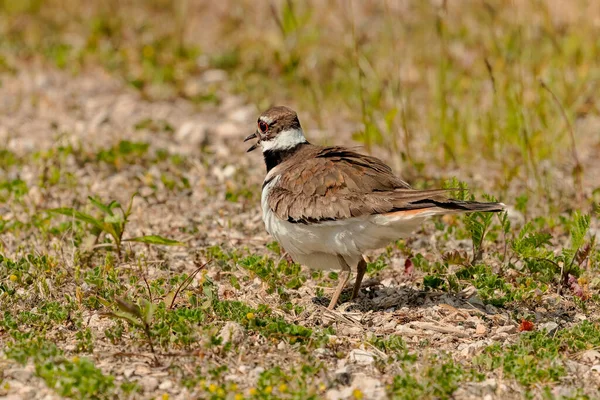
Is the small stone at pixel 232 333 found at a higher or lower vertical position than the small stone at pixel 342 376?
higher

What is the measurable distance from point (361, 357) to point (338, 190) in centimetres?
115

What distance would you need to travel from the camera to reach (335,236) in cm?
562

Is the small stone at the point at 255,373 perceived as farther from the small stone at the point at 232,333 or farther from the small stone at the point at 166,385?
the small stone at the point at 166,385

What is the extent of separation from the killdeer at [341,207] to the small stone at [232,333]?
2.52 feet

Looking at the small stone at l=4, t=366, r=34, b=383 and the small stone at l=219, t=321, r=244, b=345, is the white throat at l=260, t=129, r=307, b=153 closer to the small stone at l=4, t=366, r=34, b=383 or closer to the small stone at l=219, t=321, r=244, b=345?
the small stone at l=219, t=321, r=244, b=345

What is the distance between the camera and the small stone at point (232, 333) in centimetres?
519

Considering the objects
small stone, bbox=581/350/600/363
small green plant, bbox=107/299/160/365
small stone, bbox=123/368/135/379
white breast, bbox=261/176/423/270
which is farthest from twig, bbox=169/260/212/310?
small stone, bbox=581/350/600/363

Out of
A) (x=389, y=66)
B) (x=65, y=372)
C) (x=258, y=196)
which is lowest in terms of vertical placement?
(x=65, y=372)

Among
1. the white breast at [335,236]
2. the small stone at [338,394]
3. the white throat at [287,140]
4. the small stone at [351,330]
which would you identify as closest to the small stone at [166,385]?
the small stone at [338,394]

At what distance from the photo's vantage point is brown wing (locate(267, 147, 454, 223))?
214 inches

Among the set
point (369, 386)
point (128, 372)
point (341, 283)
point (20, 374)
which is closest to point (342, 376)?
point (369, 386)

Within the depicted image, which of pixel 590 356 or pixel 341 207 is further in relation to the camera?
pixel 341 207

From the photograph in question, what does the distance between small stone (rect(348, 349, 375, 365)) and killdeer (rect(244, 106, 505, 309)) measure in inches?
28.8

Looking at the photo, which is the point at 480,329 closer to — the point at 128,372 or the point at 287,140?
the point at 287,140
